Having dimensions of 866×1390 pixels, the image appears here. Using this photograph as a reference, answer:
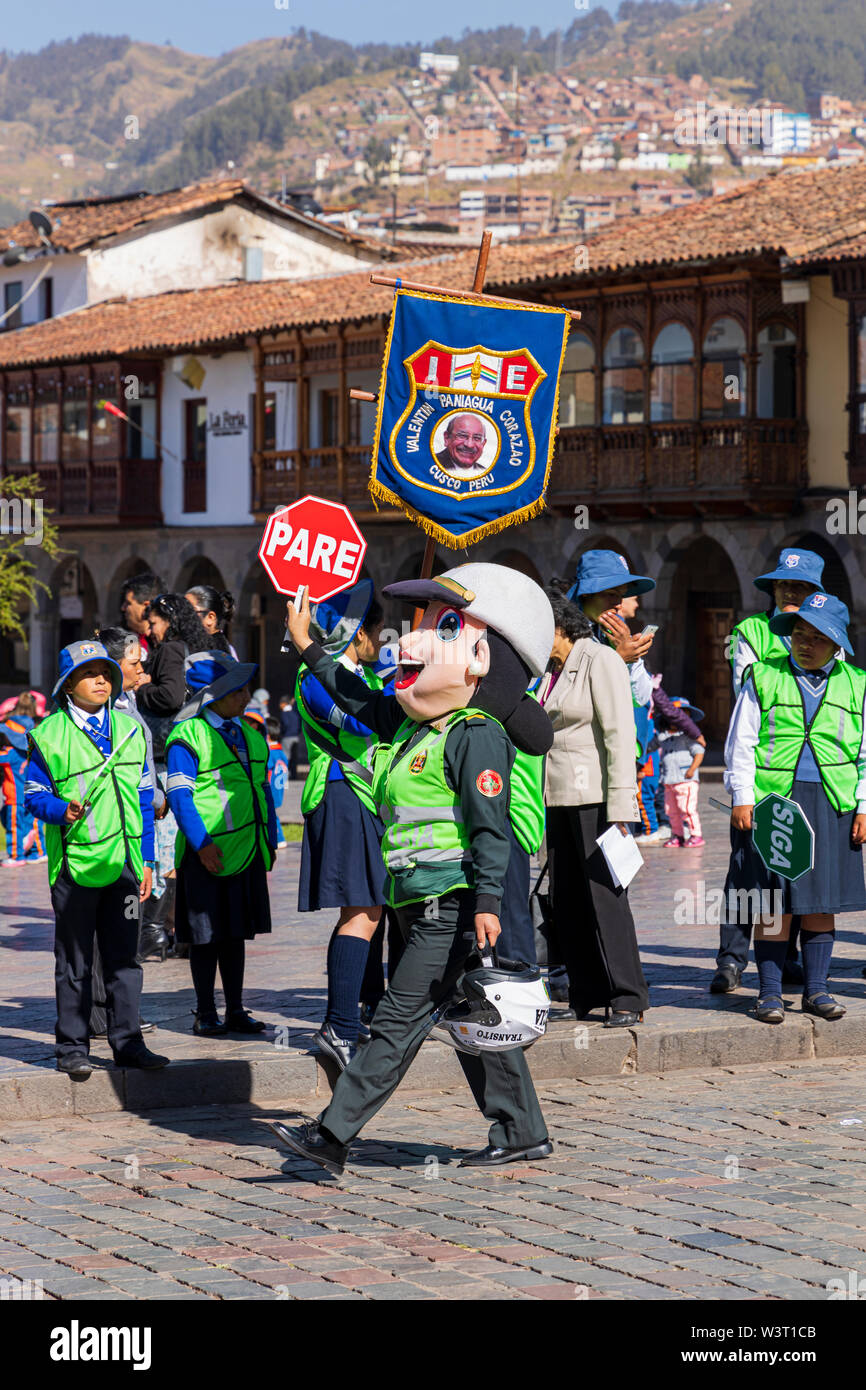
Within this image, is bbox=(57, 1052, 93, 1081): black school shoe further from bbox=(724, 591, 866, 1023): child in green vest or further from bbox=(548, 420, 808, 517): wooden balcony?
bbox=(548, 420, 808, 517): wooden balcony

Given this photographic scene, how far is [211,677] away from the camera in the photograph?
27.9 feet

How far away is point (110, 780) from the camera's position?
7.39 m

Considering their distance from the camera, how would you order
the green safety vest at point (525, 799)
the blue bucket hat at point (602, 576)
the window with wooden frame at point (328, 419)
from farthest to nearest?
1. the window with wooden frame at point (328, 419)
2. the blue bucket hat at point (602, 576)
3. the green safety vest at point (525, 799)

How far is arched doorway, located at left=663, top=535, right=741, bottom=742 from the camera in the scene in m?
31.2

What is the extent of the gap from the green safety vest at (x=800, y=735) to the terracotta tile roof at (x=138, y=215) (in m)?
39.3

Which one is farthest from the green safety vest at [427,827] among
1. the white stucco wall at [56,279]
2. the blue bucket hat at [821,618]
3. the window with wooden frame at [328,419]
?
the white stucco wall at [56,279]

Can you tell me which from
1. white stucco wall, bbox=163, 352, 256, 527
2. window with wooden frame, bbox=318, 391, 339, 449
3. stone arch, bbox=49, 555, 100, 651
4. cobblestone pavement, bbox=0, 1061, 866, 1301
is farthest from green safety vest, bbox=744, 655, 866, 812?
stone arch, bbox=49, 555, 100, 651

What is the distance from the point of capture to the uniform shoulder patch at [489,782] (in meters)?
5.89

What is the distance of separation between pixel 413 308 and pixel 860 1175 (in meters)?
5.04

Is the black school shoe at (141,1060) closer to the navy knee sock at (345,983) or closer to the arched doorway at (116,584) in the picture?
the navy knee sock at (345,983)

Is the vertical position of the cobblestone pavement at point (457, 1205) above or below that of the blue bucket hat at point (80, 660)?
below

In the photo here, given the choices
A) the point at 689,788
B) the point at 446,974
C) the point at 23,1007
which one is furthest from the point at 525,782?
the point at 689,788

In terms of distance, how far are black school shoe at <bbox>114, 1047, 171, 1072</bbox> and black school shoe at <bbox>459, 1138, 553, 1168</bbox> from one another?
141cm

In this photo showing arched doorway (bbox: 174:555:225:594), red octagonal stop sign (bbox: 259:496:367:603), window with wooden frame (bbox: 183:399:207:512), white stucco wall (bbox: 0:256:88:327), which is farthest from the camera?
white stucco wall (bbox: 0:256:88:327)
